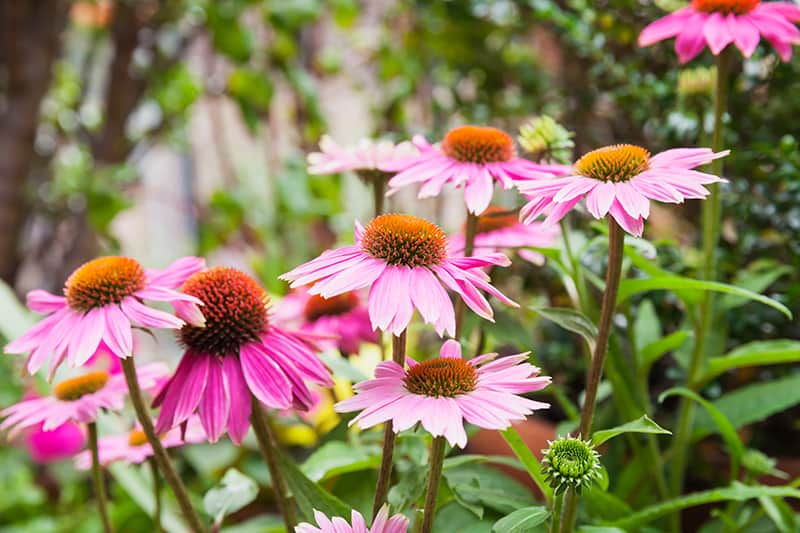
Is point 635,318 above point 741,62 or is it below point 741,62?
below

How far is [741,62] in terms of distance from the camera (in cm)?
58

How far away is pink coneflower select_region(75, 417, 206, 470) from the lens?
378 mm

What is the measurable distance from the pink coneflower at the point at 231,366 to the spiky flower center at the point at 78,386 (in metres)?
0.08

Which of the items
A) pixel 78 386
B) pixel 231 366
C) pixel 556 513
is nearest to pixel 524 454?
pixel 556 513

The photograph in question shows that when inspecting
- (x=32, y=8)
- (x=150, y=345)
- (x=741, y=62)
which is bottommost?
(x=150, y=345)

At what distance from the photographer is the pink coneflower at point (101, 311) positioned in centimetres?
29

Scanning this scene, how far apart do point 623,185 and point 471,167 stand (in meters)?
0.10

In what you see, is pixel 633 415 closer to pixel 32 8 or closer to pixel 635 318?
pixel 635 318

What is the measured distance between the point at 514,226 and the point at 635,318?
0.46 feet

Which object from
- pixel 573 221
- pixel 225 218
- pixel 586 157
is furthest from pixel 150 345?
pixel 586 157

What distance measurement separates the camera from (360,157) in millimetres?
416

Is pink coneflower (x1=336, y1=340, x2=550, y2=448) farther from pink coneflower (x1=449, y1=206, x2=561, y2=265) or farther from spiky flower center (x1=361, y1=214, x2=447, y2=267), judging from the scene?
pink coneflower (x1=449, y1=206, x2=561, y2=265)

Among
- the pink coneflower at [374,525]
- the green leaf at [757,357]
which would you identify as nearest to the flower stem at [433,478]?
the pink coneflower at [374,525]

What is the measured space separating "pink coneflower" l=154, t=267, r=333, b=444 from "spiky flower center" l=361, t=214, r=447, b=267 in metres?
0.07
